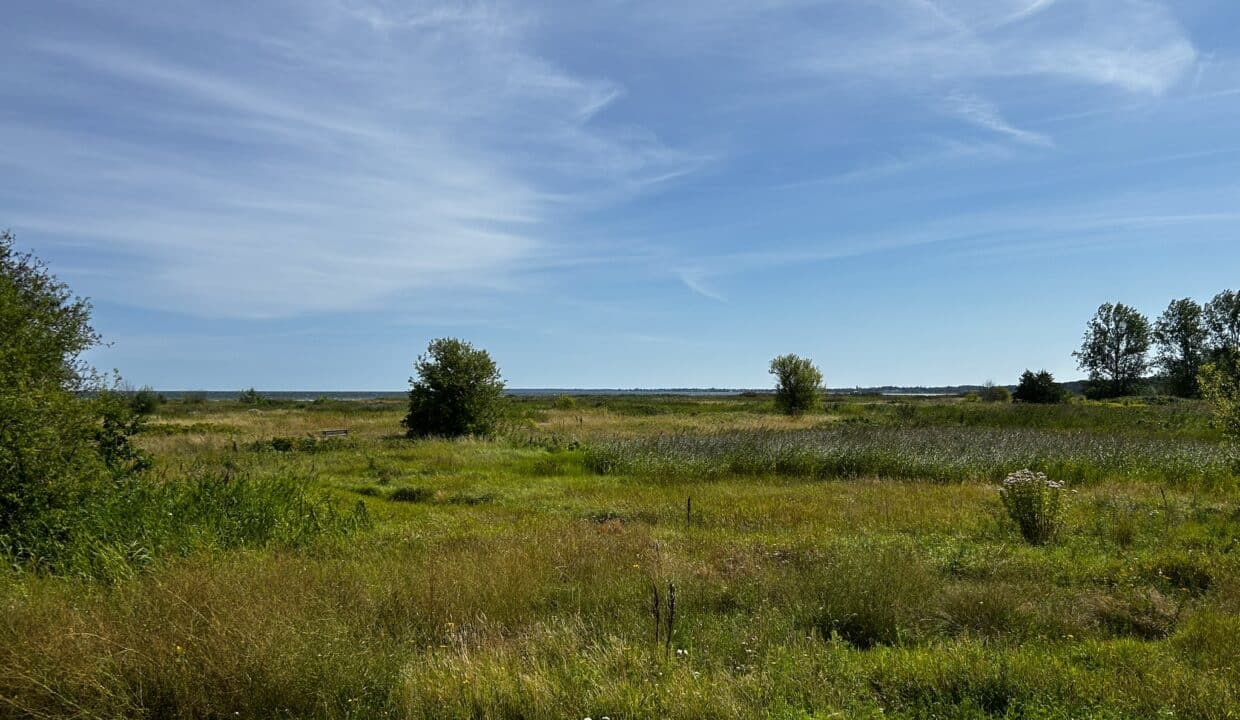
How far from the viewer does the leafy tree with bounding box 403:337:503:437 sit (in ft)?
97.0

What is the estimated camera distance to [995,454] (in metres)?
17.6

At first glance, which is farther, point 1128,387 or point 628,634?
point 1128,387

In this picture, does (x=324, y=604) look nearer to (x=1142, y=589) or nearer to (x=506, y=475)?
(x=1142, y=589)

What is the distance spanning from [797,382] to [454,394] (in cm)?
2773

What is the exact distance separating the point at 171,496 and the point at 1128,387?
81.5 m

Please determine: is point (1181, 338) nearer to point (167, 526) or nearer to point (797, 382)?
point (797, 382)

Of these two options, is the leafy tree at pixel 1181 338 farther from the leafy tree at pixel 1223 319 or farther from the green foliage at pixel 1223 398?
the green foliage at pixel 1223 398

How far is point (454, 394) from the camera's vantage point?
29594mm

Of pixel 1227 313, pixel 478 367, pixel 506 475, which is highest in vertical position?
pixel 1227 313

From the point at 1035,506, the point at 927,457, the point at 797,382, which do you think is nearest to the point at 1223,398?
the point at 1035,506

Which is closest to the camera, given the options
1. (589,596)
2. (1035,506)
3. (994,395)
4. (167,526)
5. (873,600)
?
(873,600)

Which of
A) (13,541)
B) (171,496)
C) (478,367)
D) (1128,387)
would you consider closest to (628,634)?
(13,541)

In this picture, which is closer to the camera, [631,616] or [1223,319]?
[631,616]

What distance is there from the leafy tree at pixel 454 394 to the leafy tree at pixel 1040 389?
133 ft
